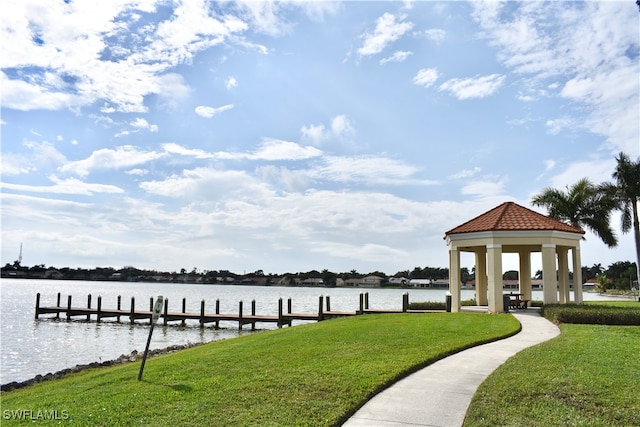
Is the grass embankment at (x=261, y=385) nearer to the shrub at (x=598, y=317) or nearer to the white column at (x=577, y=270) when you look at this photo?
the shrub at (x=598, y=317)

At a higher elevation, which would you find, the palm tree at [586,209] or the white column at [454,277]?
the palm tree at [586,209]

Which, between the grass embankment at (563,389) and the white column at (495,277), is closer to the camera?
the grass embankment at (563,389)

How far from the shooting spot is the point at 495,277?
78.3 ft

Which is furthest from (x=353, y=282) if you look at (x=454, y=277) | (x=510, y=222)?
(x=510, y=222)

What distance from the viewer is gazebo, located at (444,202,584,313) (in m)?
24.0

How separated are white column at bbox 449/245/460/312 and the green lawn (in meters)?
12.5

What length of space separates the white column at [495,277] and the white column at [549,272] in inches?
85.4

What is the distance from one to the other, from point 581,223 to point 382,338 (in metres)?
26.6

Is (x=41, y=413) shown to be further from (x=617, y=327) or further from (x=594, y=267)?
(x=594, y=267)

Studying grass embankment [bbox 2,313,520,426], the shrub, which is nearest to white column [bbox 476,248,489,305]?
the shrub

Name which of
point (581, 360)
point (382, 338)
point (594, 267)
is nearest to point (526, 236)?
point (382, 338)

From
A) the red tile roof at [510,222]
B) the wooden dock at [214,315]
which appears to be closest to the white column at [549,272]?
the red tile roof at [510,222]

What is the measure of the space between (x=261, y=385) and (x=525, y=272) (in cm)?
2482

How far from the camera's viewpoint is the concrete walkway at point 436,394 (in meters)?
7.65
